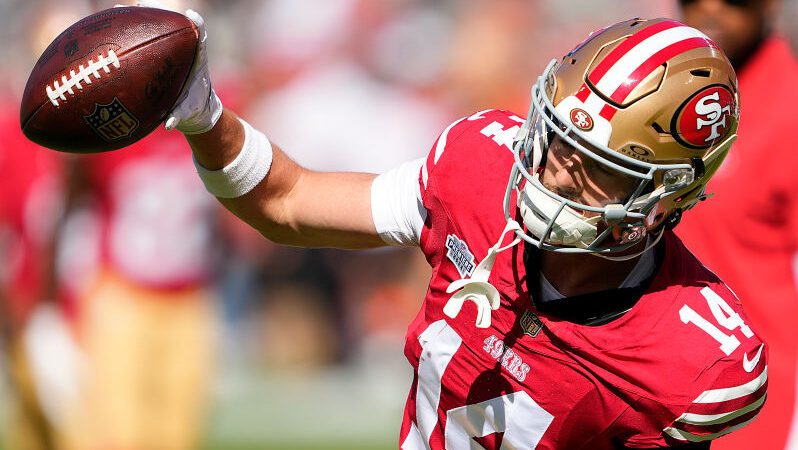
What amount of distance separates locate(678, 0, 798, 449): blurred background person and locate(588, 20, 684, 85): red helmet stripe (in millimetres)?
1094

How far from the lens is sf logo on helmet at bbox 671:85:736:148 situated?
182cm

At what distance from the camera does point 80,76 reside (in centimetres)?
196

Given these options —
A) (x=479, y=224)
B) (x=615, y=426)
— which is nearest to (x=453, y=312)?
(x=479, y=224)

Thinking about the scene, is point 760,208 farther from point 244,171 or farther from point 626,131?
point 244,171

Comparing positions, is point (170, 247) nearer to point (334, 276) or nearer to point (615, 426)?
point (334, 276)

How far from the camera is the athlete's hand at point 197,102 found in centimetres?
204

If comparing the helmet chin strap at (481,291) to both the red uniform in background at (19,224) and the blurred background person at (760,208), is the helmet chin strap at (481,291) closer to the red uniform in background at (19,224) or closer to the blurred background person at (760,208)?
the blurred background person at (760,208)

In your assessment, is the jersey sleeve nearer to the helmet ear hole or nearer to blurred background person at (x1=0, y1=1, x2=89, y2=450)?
the helmet ear hole

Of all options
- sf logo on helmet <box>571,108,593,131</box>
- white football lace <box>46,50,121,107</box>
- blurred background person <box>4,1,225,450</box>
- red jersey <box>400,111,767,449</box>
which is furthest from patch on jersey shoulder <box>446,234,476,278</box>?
blurred background person <box>4,1,225,450</box>

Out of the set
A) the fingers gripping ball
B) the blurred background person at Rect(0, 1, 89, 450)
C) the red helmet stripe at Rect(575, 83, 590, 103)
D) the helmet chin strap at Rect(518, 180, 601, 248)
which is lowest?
the blurred background person at Rect(0, 1, 89, 450)

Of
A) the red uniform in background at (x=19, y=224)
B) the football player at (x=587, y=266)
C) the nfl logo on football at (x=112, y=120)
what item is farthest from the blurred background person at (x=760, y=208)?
the red uniform in background at (x=19, y=224)

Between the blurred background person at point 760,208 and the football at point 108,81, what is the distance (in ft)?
5.02

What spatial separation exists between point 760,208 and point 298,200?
1299mm

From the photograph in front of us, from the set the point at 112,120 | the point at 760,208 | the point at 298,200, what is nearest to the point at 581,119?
the point at 298,200
